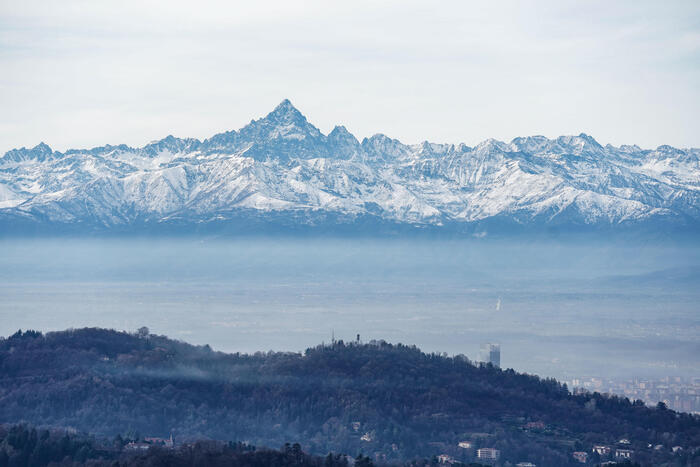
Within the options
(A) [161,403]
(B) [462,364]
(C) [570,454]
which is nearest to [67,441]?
(A) [161,403]

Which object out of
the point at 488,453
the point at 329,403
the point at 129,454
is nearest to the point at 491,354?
the point at 329,403

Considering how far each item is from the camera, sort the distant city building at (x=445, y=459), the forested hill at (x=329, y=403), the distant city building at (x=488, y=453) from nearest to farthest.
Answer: the distant city building at (x=445, y=459)
the distant city building at (x=488, y=453)
the forested hill at (x=329, y=403)

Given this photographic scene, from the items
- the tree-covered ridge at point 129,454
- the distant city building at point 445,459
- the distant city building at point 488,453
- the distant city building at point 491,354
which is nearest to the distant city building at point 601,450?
the distant city building at point 488,453

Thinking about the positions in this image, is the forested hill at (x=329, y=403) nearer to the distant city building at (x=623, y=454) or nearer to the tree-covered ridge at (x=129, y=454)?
the distant city building at (x=623, y=454)

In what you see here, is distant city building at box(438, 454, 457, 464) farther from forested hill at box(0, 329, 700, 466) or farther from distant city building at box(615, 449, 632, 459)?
distant city building at box(615, 449, 632, 459)

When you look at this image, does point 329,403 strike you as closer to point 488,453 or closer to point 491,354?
point 488,453
